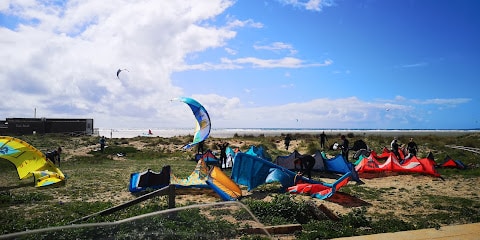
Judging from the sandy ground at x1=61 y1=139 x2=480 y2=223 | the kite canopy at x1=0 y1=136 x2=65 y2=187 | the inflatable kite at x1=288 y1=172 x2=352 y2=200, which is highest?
the kite canopy at x1=0 y1=136 x2=65 y2=187

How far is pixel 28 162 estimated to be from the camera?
14.5m

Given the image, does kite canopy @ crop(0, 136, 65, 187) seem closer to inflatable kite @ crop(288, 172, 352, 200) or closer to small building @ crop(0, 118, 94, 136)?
inflatable kite @ crop(288, 172, 352, 200)

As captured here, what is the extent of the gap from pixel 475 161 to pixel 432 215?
14219mm

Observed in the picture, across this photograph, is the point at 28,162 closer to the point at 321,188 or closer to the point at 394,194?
the point at 321,188

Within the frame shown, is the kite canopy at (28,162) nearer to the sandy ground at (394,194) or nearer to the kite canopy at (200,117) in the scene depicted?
the sandy ground at (394,194)

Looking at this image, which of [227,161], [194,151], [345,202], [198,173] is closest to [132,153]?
[194,151]

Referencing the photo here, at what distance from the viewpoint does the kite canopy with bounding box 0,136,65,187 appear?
45.9 feet

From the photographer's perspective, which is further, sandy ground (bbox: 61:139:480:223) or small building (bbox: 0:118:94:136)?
small building (bbox: 0:118:94:136)

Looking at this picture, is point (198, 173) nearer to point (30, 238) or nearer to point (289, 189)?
point (289, 189)

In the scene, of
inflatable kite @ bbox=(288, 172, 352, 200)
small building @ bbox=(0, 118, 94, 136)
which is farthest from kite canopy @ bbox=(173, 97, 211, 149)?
small building @ bbox=(0, 118, 94, 136)

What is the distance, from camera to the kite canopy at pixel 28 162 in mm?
14000

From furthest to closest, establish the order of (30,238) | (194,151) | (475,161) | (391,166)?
(194,151), (475,161), (391,166), (30,238)

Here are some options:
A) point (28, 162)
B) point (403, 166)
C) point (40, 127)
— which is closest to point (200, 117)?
point (28, 162)

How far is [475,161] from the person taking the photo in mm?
20453
